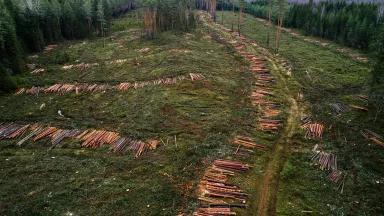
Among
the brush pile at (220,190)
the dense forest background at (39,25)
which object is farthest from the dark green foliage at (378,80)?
the dense forest background at (39,25)

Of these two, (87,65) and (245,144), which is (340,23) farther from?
(245,144)

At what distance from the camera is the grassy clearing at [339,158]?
18203 millimetres

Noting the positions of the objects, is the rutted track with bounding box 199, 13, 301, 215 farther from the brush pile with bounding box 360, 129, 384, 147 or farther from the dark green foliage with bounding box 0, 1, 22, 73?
the dark green foliage with bounding box 0, 1, 22, 73

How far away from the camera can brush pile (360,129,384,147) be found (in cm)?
2481

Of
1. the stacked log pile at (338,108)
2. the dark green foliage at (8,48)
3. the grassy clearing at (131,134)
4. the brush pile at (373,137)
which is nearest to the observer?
the grassy clearing at (131,134)

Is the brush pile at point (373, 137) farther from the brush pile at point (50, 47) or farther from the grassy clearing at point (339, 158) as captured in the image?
the brush pile at point (50, 47)

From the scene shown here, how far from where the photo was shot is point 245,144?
24.5 meters

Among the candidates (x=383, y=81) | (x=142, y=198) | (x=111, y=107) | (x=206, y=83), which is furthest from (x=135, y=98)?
(x=383, y=81)

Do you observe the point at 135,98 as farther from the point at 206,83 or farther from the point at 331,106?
the point at 331,106

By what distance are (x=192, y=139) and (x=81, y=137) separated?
30.2 feet

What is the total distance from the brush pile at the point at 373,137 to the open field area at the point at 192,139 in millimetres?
163

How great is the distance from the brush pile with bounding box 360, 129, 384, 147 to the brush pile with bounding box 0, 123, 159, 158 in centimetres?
1699

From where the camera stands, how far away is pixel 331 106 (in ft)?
102

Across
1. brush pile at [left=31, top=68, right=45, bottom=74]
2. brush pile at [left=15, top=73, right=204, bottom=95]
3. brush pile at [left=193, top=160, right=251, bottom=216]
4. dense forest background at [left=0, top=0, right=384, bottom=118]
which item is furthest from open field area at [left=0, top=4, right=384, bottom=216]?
dense forest background at [left=0, top=0, right=384, bottom=118]
